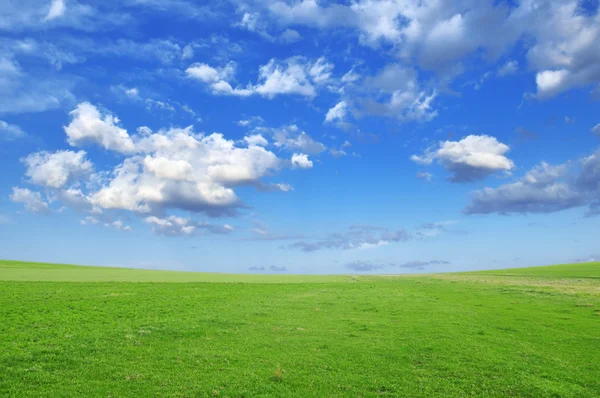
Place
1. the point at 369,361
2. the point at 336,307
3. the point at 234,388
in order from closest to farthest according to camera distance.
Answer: the point at 234,388 < the point at 369,361 < the point at 336,307

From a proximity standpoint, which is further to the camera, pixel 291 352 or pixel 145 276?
pixel 145 276

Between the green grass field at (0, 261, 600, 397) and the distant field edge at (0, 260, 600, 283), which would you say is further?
the distant field edge at (0, 260, 600, 283)

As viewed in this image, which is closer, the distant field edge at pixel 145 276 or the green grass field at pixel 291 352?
the green grass field at pixel 291 352

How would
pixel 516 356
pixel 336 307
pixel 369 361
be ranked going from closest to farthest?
pixel 369 361 < pixel 516 356 < pixel 336 307

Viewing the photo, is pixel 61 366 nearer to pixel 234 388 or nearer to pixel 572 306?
pixel 234 388

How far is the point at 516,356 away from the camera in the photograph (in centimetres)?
2430

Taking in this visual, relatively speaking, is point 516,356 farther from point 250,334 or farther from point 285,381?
point 250,334

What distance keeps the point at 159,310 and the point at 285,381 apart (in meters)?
26.0

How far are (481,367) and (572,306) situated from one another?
117 ft

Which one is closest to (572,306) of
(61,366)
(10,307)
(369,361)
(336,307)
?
(336,307)

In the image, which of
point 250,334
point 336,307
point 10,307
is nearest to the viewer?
point 250,334

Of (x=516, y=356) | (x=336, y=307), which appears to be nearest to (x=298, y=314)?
(x=336, y=307)

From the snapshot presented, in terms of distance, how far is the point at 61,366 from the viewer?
68.1ft

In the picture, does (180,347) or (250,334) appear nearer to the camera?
(180,347)
